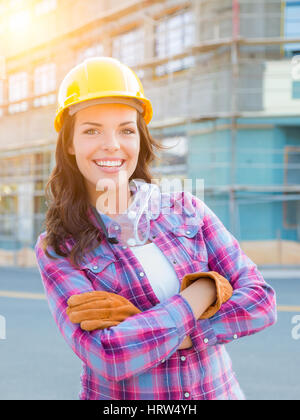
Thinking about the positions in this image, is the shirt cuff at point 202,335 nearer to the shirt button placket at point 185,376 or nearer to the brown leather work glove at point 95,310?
the shirt button placket at point 185,376

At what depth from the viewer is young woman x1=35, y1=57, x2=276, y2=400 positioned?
5.42ft

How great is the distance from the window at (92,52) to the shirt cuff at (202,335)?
1884cm

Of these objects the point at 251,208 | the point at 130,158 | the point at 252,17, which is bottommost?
the point at 251,208

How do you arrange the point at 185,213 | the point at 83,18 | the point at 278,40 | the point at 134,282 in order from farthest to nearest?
the point at 83,18 < the point at 278,40 < the point at 185,213 < the point at 134,282

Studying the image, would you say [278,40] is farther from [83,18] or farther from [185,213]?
[185,213]

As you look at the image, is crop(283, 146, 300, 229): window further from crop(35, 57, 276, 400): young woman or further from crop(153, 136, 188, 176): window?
crop(35, 57, 276, 400): young woman

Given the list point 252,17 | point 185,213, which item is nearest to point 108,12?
point 252,17

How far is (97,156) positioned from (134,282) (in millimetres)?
436

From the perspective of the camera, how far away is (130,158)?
183cm

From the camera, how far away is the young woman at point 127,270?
1651mm

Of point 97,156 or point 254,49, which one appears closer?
point 97,156

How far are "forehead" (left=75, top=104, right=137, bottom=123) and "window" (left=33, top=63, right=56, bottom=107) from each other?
2048 centimetres

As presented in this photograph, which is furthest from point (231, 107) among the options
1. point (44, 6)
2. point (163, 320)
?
point (163, 320)

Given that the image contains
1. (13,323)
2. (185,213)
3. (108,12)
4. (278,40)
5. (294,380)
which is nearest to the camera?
(185,213)
